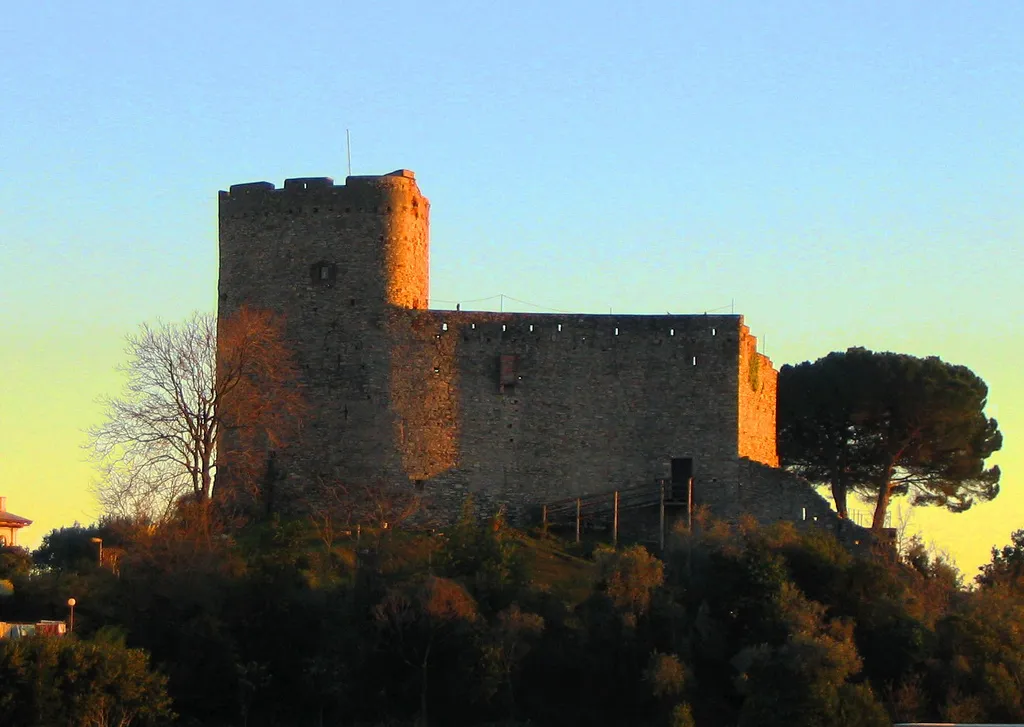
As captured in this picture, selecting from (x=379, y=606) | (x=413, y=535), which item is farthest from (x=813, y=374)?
(x=379, y=606)

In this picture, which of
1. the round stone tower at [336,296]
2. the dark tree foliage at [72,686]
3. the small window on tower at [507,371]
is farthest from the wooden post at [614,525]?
the dark tree foliage at [72,686]

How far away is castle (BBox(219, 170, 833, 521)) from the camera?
46.2m

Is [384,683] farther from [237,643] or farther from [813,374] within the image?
[813,374]

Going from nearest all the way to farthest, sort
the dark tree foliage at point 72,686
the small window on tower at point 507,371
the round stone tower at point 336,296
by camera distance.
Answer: the dark tree foliage at point 72,686
the round stone tower at point 336,296
the small window on tower at point 507,371

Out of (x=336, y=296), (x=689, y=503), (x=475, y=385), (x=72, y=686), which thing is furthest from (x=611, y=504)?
(x=72, y=686)

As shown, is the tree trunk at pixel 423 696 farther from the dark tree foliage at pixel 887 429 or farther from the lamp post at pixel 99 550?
the dark tree foliage at pixel 887 429

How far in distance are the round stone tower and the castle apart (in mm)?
28

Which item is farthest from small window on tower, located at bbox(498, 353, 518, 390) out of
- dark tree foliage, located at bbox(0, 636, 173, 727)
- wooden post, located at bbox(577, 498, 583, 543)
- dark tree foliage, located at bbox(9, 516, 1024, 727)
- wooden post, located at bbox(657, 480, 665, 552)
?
dark tree foliage, located at bbox(0, 636, 173, 727)

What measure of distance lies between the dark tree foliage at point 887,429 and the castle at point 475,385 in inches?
213

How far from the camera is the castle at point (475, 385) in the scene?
4619 centimetres

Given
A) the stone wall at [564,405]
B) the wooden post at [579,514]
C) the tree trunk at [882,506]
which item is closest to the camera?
the wooden post at [579,514]

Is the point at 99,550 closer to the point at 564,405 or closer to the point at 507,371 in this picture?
the point at 507,371

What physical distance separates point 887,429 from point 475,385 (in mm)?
10202

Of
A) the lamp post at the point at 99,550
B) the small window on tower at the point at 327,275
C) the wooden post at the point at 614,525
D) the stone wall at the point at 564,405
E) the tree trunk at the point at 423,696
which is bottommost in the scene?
the tree trunk at the point at 423,696
